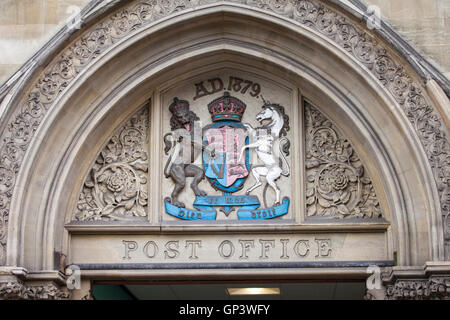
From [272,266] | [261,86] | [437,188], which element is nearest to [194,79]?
[261,86]

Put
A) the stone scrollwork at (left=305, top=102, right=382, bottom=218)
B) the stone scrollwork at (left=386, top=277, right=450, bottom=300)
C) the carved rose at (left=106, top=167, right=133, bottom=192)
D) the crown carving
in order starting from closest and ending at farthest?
the stone scrollwork at (left=386, top=277, right=450, bottom=300)
the stone scrollwork at (left=305, top=102, right=382, bottom=218)
the carved rose at (left=106, top=167, right=133, bottom=192)
the crown carving

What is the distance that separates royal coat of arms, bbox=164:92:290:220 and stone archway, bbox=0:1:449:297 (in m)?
0.23

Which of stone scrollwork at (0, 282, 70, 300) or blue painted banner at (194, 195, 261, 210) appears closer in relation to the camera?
stone scrollwork at (0, 282, 70, 300)

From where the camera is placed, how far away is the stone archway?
11203 mm

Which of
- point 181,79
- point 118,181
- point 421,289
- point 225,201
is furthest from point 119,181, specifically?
point 421,289

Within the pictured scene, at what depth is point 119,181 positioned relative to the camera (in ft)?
39.6

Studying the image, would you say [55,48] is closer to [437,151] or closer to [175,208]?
[175,208]

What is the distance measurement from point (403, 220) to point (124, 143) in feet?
12.0

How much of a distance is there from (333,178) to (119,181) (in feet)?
8.83

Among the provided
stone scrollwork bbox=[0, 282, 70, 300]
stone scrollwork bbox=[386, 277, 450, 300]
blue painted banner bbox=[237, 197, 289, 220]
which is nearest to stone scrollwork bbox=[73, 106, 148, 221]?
stone scrollwork bbox=[0, 282, 70, 300]

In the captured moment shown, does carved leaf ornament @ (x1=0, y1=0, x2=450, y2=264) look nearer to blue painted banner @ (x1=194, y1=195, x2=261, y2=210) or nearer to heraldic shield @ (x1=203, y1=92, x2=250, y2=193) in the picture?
blue painted banner @ (x1=194, y1=195, x2=261, y2=210)

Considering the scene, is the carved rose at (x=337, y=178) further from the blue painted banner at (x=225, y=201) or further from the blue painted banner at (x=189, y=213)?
the blue painted banner at (x=189, y=213)

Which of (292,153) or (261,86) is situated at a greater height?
(261,86)

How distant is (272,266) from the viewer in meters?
11.6
